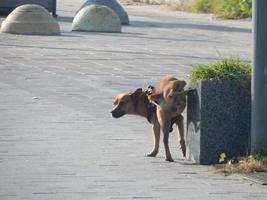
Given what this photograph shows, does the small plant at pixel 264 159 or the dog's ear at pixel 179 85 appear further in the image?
the dog's ear at pixel 179 85

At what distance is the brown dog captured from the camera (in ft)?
30.7

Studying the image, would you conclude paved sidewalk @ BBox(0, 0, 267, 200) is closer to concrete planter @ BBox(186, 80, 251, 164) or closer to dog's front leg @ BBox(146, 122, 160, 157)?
dog's front leg @ BBox(146, 122, 160, 157)

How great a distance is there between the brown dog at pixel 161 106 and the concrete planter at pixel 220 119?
0.18 m

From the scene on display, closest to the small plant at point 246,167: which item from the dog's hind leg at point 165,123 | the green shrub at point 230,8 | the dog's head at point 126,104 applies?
the dog's hind leg at point 165,123

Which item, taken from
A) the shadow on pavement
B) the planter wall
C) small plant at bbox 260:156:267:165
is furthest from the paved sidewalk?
the planter wall

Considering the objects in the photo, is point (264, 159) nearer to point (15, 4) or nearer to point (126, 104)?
point (126, 104)

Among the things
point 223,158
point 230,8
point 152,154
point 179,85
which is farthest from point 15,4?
point 223,158

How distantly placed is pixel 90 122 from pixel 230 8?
20.0 m

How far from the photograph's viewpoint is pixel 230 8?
1228 inches

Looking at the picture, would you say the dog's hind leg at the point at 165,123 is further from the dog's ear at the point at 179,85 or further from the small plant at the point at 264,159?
the small plant at the point at 264,159

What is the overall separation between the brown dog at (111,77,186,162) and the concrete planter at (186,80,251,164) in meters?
0.18

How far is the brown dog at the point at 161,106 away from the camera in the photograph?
9.36 meters

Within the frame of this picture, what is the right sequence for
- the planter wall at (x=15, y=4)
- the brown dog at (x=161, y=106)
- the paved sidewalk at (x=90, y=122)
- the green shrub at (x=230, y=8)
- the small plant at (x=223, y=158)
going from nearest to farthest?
the paved sidewalk at (x=90, y=122), the small plant at (x=223, y=158), the brown dog at (x=161, y=106), the planter wall at (x=15, y=4), the green shrub at (x=230, y=8)

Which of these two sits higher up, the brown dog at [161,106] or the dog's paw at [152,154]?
the brown dog at [161,106]
